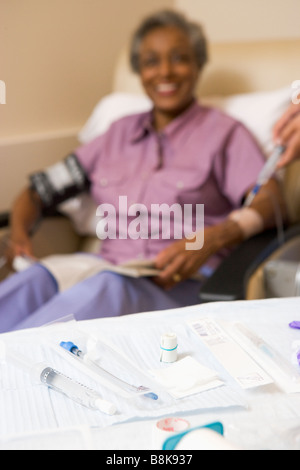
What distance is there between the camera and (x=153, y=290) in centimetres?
120

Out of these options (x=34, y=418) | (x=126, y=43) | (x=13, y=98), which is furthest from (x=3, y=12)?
(x=34, y=418)

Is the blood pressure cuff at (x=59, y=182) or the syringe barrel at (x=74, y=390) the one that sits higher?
the syringe barrel at (x=74, y=390)

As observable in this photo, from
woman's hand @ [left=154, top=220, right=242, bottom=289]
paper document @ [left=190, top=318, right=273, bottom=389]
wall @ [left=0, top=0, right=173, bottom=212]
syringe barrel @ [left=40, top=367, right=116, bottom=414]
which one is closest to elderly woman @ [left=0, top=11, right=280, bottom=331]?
woman's hand @ [left=154, top=220, right=242, bottom=289]

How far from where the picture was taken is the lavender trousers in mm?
1062

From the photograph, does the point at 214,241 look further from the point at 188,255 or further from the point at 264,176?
the point at 264,176

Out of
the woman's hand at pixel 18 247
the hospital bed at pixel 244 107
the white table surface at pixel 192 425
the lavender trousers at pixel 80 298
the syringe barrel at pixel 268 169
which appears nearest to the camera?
the white table surface at pixel 192 425

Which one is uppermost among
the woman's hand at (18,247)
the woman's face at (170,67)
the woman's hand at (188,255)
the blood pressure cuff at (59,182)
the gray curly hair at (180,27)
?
the gray curly hair at (180,27)

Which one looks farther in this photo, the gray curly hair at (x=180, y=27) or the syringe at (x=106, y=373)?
the gray curly hair at (x=180, y=27)

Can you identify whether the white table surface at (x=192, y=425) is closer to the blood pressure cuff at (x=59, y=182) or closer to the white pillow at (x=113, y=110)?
the blood pressure cuff at (x=59, y=182)

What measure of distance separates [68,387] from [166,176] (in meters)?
0.90

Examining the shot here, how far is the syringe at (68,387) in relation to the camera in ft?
1.89

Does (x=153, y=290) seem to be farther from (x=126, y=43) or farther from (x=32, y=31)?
(x=126, y=43)

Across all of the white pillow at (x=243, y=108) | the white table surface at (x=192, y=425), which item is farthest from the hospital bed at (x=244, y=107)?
the white table surface at (x=192, y=425)

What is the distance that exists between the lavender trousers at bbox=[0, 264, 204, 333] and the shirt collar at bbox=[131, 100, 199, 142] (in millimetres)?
410
